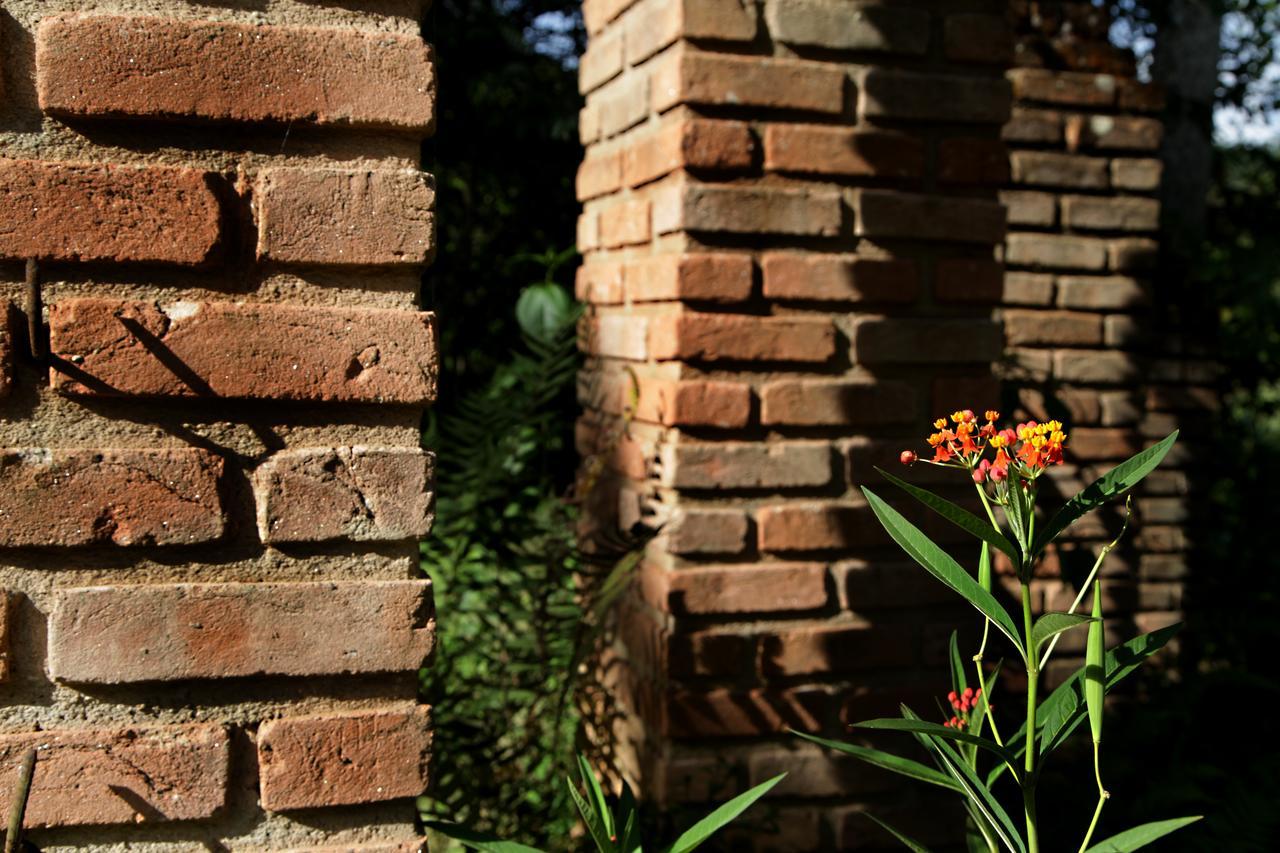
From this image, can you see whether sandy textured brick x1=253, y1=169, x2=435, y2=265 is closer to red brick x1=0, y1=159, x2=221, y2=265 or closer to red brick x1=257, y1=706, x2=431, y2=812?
red brick x1=0, y1=159, x2=221, y2=265

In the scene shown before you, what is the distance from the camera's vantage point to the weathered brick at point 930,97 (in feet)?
6.89

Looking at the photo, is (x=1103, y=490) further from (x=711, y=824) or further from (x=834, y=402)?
(x=834, y=402)

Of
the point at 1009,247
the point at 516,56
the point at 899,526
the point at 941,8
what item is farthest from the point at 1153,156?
the point at 899,526

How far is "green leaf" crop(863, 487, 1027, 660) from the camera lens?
0.97m

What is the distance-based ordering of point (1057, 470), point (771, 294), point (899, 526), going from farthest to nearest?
1. point (1057, 470)
2. point (771, 294)
3. point (899, 526)

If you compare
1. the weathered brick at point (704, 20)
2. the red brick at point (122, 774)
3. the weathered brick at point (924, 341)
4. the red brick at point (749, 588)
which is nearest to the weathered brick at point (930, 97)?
the weathered brick at point (704, 20)

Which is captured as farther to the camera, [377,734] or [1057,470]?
[1057,470]

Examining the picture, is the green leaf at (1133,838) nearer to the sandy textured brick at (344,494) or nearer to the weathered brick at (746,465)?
the sandy textured brick at (344,494)

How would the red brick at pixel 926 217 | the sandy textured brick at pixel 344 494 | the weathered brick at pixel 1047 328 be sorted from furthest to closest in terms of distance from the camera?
the weathered brick at pixel 1047 328
the red brick at pixel 926 217
the sandy textured brick at pixel 344 494

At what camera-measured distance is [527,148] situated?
157 inches

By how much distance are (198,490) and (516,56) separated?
11.4ft

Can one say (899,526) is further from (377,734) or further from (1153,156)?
(1153,156)

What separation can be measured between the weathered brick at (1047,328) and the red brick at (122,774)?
2.59 metres

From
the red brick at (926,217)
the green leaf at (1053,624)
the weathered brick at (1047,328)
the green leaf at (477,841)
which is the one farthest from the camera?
the weathered brick at (1047,328)
